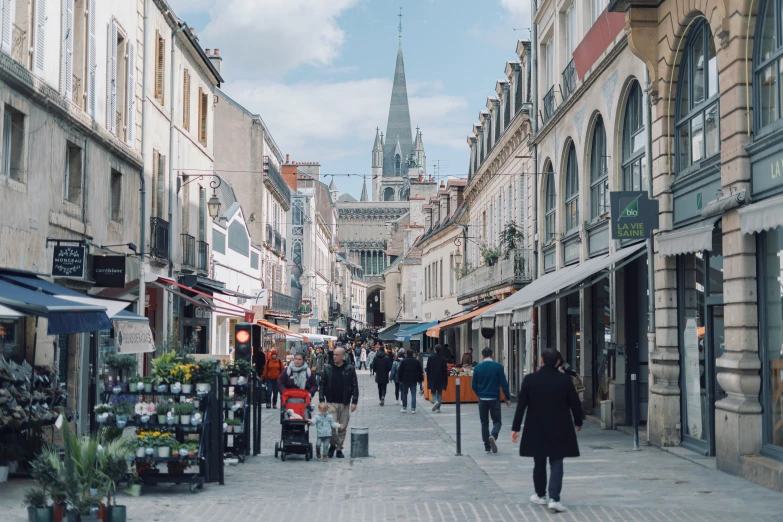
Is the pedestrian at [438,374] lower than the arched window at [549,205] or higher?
lower

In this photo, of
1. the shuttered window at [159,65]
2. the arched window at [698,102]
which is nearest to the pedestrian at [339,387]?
the arched window at [698,102]

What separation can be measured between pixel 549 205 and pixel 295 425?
1290 cm

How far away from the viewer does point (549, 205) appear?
25328 millimetres

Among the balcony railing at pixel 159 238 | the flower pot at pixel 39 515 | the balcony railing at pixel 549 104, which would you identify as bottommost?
the flower pot at pixel 39 515

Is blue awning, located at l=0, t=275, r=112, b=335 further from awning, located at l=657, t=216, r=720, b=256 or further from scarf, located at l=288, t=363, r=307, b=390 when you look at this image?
awning, located at l=657, t=216, r=720, b=256

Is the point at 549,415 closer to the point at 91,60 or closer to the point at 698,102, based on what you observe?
the point at 698,102

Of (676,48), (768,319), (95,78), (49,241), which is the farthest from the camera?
(95,78)

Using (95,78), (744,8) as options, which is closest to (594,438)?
(744,8)

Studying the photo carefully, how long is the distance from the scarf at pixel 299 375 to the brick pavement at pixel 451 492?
1.13m

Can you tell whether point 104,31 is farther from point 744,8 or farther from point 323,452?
point 744,8

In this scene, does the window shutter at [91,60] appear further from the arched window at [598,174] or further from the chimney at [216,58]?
the chimney at [216,58]

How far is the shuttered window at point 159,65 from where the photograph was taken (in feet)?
77.7

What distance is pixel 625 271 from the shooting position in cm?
1841

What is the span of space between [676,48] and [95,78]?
1026cm
